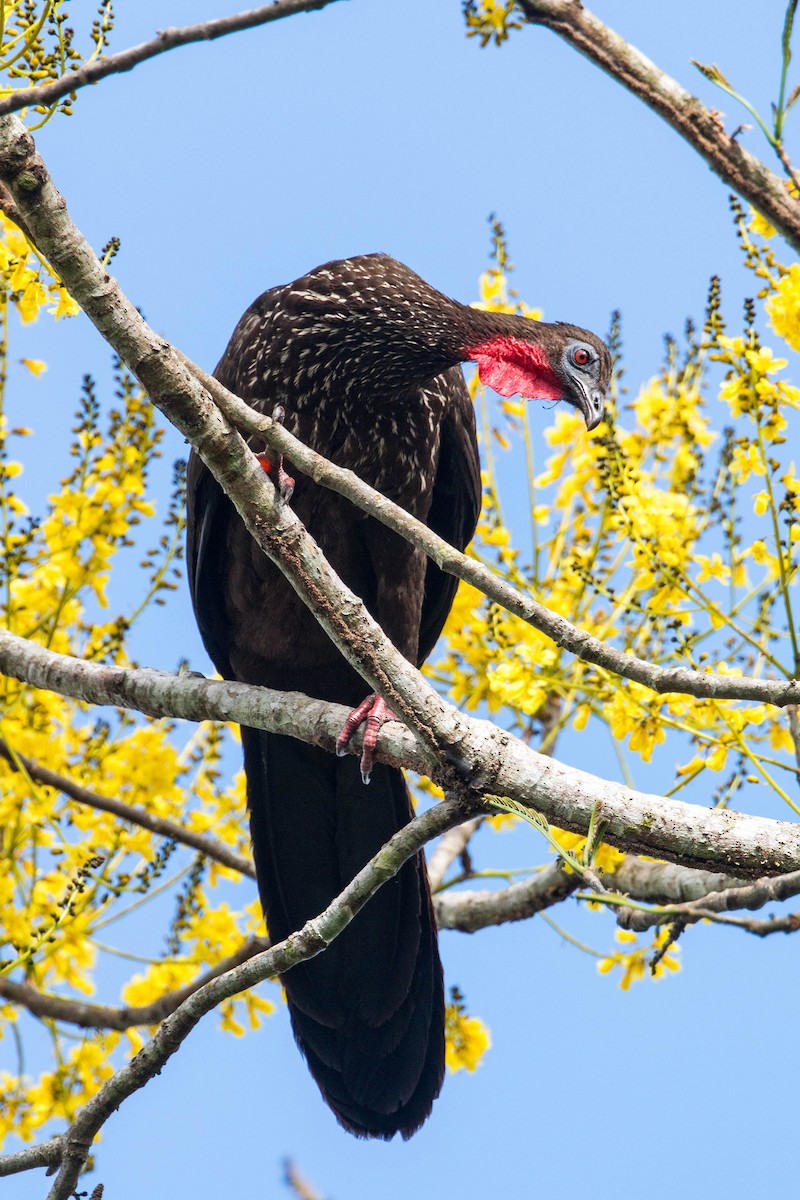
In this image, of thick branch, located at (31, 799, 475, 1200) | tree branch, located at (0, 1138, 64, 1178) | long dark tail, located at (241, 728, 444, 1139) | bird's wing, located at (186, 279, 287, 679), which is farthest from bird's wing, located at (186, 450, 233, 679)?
tree branch, located at (0, 1138, 64, 1178)

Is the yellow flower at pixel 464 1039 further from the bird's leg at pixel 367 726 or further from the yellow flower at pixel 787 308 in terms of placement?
the yellow flower at pixel 787 308

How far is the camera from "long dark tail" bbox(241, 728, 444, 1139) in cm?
421

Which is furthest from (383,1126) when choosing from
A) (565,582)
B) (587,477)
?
(587,477)

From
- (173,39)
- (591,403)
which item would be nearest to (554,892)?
(591,403)

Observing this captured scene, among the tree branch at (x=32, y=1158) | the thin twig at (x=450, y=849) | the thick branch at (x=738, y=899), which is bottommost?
the tree branch at (x=32, y=1158)

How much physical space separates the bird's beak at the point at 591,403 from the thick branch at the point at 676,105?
77 centimetres

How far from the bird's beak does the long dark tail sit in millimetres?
1347

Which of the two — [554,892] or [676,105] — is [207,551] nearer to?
[554,892]

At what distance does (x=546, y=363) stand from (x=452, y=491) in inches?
24.1

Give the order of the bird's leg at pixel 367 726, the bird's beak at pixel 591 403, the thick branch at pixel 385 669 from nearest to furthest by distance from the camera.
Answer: the thick branch at pixel 385 669, the bird's leg at pixel 367 726, the bird's beak at pixel 591 403

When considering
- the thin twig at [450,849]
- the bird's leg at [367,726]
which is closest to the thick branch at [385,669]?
the bird's leg at [367,726]

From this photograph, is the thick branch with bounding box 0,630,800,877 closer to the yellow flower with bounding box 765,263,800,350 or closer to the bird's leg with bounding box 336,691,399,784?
the bird's leg with bounding box 336,691,399,784

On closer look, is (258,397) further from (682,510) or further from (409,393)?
(682,510)

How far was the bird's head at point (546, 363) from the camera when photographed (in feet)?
14.9
